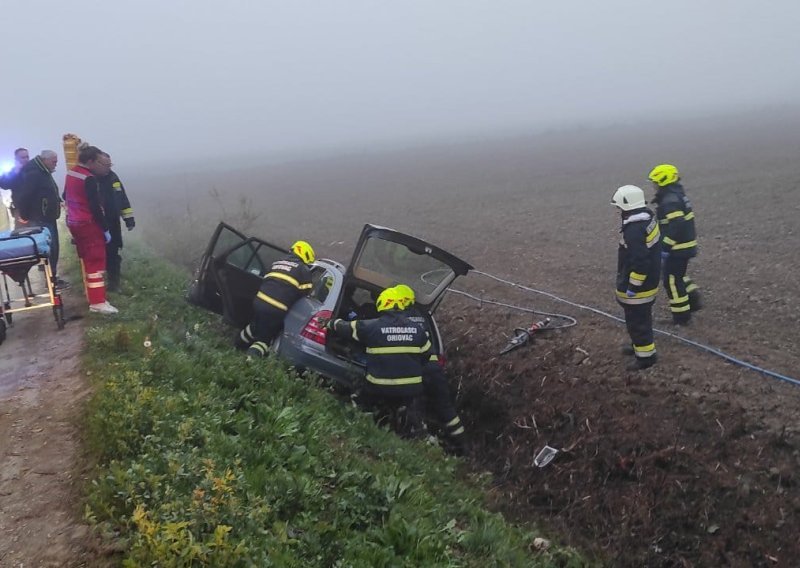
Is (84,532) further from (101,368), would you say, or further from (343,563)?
(101,368)

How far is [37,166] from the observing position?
8773mm

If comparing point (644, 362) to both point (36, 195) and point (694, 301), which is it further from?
point (36, 195)

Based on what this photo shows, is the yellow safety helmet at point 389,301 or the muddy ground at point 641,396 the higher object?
the yellow safety helmet at point 389,301

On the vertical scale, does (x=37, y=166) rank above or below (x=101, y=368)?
above

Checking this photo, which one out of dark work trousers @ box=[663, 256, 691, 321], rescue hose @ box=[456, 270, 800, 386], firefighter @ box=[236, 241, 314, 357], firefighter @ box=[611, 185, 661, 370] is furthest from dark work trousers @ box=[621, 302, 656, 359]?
firefighter @ box=[236, 241, 314, 357]

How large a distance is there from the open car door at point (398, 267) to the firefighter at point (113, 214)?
3.60m

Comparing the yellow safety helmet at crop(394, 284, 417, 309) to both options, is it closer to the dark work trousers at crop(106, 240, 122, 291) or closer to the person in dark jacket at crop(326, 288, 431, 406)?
the person in dark jacket at crop(326, 288, 431, 406)

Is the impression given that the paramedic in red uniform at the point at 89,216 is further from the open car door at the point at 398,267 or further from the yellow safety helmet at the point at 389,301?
the yellow safety helmet at the point at 389,301

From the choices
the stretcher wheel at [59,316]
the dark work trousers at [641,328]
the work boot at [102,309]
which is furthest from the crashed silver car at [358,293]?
the stretcher wheel at [59,316]

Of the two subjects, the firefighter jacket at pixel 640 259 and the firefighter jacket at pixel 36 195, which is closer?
the firefighter jacket at pixel 640 259

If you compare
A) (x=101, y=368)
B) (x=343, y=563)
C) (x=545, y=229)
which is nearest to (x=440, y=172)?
(x=545, y=229)

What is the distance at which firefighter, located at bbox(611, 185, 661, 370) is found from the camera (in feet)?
22.4

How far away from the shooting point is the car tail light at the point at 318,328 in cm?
698

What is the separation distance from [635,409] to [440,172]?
29220 millimetres
